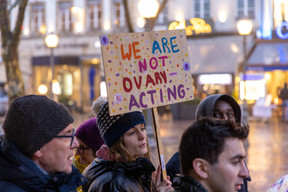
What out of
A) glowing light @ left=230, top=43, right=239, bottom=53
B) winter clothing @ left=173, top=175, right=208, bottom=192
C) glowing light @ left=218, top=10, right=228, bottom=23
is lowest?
glowing light @ left=230, top=43, right=239, bottom=53

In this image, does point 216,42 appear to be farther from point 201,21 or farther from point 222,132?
point 222,132

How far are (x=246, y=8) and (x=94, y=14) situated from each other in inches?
422

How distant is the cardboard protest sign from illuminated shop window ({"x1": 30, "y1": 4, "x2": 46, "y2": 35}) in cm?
3079

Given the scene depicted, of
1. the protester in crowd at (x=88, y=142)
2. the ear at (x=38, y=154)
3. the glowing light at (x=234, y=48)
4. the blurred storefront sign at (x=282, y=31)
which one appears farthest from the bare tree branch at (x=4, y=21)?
the glowing light at (x=234, y=48)

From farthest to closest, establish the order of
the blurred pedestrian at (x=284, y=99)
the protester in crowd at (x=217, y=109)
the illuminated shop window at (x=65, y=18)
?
the illuminated shop window at (x=65, y=18)
the blurred pedestrian at (x=284, y=99)
the protester in crowd at (x=217, y=109)

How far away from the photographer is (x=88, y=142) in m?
3.99

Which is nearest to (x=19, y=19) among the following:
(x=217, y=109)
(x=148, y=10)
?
(x=148, y=10)

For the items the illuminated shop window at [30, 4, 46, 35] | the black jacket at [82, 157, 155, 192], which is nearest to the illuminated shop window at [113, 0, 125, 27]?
the illuminated shop window at [30, 4, 46, 35]

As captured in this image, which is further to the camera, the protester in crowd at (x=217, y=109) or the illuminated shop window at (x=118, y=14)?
the illuminated shop window at (x=118, y=14)

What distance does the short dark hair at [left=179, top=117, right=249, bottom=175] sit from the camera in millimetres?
2096

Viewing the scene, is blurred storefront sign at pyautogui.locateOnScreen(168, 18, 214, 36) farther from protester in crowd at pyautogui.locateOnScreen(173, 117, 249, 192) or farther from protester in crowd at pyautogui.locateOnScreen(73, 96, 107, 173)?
protester in crowd at pyautogui.locateOnScreen(173, 117, 249, 192)

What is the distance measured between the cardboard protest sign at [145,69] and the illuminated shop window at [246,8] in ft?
79.0

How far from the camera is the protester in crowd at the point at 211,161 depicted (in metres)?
2.09

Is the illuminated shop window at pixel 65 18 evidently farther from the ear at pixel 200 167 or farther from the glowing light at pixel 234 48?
the ear at pixel 200 167
